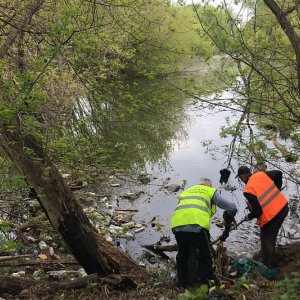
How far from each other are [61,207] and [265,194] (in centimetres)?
267

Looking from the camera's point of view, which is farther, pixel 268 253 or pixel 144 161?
pixel 144 161

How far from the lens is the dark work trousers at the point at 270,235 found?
538cm

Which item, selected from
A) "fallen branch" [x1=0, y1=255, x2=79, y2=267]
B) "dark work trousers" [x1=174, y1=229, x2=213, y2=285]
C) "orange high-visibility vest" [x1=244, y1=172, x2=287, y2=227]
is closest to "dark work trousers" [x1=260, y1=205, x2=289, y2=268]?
"orange high-visibility vest" [x1=244, y1=172, x2=287, y2=227]

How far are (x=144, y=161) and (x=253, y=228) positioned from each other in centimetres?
537

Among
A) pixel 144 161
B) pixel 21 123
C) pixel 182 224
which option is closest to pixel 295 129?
pixel 182 224

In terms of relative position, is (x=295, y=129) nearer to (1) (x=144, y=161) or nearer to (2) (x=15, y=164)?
(2) (x=15, y=164)

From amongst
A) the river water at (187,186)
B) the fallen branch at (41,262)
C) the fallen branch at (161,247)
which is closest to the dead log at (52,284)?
the fallen branch at (41,262)

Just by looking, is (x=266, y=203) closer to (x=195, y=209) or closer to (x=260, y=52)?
(x=195, y=209)

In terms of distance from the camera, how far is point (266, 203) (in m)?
5.22

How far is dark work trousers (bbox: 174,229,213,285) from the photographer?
4.60m

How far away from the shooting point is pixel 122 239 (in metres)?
7.59

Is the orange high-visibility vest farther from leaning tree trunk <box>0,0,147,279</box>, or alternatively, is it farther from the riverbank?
leaning tree trunk <box>0,0,147,279</box>

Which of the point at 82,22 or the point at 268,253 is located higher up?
the point at 82,22

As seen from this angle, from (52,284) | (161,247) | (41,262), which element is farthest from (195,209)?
(41,262)
